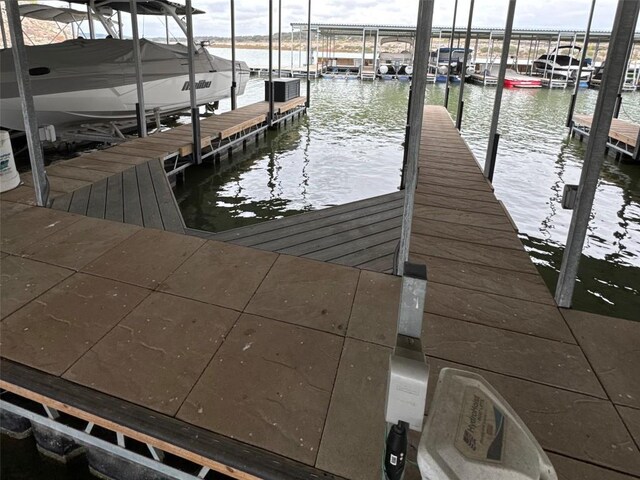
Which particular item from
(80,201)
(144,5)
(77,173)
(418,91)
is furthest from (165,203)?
(144,5)

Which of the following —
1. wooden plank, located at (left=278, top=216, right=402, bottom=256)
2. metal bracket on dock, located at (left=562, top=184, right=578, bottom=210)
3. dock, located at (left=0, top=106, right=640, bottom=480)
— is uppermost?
metal bracket on dock, located at (left=562, top=184, right=578, bottom=210)

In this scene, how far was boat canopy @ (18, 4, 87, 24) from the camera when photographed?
981 centimetres

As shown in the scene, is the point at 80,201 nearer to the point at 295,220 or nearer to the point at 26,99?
the point at 26,99

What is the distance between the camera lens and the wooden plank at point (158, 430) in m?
1.49

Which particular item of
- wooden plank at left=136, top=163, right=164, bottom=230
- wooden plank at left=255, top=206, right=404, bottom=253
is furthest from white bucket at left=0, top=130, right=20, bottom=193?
wooden plank at left=255, top=206, right=404, bottom=253

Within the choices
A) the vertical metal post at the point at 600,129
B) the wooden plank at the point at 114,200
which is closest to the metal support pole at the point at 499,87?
the vertical metal post at the point at 600,129

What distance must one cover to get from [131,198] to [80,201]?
451 millimetres

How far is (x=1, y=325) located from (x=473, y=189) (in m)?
4.20

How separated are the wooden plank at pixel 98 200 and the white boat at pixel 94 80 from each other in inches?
127

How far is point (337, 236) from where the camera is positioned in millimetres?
3729

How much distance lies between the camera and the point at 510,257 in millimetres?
3023

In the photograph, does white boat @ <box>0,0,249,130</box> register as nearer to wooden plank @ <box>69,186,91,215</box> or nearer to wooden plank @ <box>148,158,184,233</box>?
wooden plank @ <box>148,158,184,233</box>

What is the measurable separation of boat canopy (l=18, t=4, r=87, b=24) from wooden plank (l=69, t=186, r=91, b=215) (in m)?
7.74

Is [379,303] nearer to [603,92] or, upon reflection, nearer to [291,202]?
[603,92]
